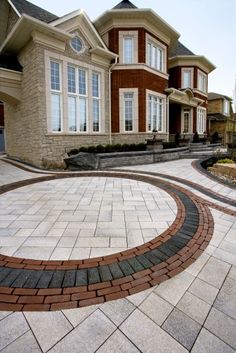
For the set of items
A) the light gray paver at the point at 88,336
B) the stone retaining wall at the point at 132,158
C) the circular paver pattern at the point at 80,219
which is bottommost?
the light gray paver at the point at 88,336

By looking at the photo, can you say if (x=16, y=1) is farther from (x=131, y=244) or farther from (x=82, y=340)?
(x=82, y=340)

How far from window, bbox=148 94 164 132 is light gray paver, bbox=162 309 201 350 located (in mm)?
12616

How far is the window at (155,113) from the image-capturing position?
1364cm

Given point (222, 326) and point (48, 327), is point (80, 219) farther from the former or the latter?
point (222, 326)

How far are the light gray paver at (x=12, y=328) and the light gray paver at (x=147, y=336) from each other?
79cm

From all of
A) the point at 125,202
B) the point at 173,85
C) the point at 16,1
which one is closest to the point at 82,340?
the point at 125,202

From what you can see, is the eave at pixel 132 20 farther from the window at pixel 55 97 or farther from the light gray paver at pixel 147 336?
the light gray paver at pixel 147 336

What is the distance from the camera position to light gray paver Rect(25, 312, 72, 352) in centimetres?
160

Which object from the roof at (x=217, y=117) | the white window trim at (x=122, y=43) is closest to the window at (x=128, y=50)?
the white window trim at (x=122, y=43)

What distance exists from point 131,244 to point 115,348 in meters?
1.51

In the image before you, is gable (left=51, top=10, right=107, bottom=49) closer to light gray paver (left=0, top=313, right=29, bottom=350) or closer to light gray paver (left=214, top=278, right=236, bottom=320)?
light gray paver (left=0, top=313, right=29, bottom=350)

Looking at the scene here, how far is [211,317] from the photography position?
6.02ft

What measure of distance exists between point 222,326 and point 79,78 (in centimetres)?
1149

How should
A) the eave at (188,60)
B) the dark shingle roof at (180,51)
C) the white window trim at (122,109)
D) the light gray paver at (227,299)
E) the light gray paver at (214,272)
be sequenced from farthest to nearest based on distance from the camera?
the dark shingle roof at (180,51) → the eave at (188,60) → the white window trim at (122,109) → the light gray paver at (214,272) → the light gray paver at (227,299)
